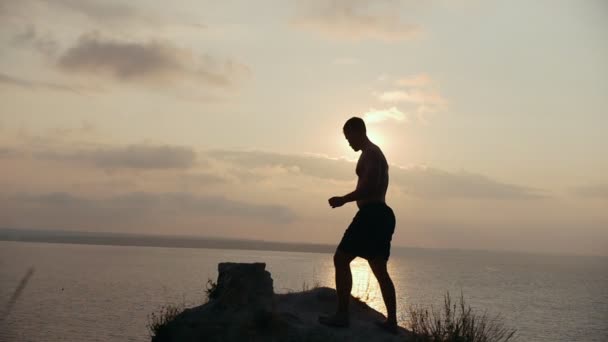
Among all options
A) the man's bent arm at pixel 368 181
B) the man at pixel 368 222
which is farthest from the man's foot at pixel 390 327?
the man's bent arm at pixel 368 181

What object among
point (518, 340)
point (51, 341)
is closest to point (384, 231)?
point (51, 341)

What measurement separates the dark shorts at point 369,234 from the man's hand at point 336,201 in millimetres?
386

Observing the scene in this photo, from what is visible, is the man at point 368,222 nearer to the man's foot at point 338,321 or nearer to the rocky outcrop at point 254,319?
the man's foot at point 338,321

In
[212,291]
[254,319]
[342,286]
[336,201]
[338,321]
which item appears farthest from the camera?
[212,291]

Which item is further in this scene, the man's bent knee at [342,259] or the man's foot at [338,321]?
the man's foot at [338,321]

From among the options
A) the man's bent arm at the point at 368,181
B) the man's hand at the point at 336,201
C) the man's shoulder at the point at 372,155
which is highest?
the man's shoulder at the point at 372,155

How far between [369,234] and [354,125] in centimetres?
129

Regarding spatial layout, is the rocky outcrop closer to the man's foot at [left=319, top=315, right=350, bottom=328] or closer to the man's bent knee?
the man's foot at [left=319, top=315, right=350, bottom=328]

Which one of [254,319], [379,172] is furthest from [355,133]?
[254,319]

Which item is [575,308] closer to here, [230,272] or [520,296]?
[520,296]

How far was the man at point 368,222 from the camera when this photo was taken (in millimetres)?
7121

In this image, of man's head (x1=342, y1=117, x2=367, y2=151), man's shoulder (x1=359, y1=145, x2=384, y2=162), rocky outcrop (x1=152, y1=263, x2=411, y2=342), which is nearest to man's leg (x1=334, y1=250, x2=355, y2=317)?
rocky outcrop (x1=152, y1=263, x2=411, y2=342)

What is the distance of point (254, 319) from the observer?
770 cm

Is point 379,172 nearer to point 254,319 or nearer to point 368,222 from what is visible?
point 368,222
